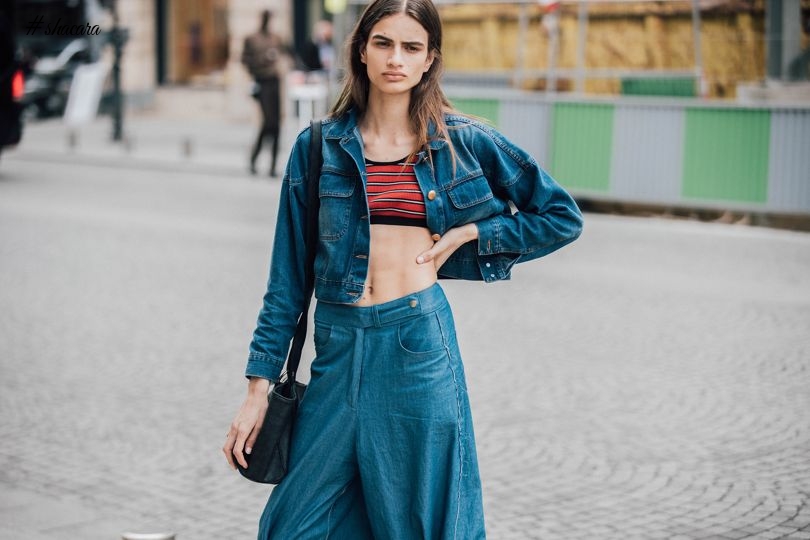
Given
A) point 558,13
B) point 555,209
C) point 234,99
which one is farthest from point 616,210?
point 234,99

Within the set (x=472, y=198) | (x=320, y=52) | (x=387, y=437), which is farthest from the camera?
(x=320, y=52)

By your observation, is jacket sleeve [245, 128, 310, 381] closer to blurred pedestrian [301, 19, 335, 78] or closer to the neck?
the neck

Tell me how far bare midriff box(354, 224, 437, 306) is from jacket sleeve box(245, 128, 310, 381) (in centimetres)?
19

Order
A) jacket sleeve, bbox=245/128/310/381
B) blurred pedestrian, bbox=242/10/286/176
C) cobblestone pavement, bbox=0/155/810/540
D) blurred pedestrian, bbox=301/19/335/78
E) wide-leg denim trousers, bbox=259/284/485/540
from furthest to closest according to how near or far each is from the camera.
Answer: blurred pedestrian, bbox=301/19/335/78
blurred pedestrian, bbox=242/10/286/176
cobblestone pavement, bbox=0/155/810/540
jacket sleeve, bbox=245/128/310/381
wide-leg denim trousers, bbox=259/284/485/540

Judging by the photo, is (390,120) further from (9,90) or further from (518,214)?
(9,90)

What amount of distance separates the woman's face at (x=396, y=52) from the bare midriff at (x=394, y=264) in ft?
1.10

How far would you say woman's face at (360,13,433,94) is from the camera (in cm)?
284

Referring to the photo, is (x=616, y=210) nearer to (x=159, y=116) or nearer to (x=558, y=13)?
(x=558, y=13)

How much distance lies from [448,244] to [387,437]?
48 cm

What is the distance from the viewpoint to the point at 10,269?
380 inches

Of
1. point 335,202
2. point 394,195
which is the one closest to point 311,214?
point 335,202

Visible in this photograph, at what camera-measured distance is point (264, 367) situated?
2.91 meters

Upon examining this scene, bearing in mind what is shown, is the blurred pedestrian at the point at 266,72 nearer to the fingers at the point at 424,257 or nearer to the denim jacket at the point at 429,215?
the denim jacket at the point at 429,215

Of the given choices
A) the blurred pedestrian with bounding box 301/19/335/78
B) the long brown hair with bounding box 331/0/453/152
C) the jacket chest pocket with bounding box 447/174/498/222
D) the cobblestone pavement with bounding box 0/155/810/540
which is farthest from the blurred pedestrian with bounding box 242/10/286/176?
the jacket chest pocket with bounding box 447/174/498/222
